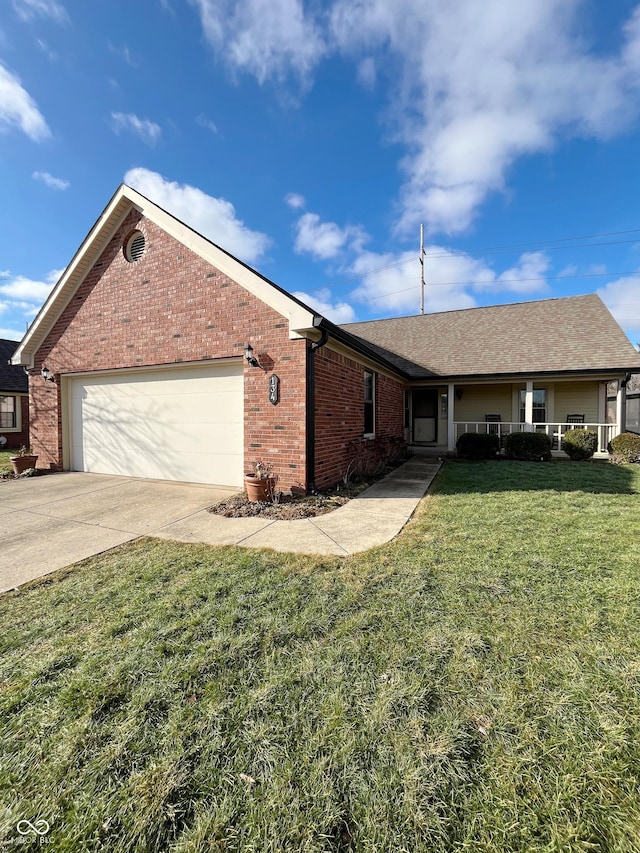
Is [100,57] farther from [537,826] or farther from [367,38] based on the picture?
[537,826]

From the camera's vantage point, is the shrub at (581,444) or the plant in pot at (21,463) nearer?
the plant in pot at (21,463)

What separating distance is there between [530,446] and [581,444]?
144 cm

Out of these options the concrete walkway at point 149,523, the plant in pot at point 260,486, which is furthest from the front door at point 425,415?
the plant in pot at point 260,486

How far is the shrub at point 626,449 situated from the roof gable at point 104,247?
10.2 meters

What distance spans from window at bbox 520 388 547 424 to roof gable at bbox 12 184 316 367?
35.1 ft

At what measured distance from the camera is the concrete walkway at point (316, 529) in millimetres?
4161

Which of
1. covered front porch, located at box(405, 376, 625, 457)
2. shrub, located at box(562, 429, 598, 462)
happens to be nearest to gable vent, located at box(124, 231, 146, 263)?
covered front porch, located at box(405, 376, 625, 457)

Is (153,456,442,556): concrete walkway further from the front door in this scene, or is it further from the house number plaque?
the front door

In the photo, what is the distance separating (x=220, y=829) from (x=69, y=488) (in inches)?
305

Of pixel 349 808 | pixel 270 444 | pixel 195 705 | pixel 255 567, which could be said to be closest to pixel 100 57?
pixel 270 444

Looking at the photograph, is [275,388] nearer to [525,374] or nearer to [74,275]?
[74,275]

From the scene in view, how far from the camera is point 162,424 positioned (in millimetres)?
7914

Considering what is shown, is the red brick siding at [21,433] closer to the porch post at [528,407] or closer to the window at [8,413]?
the window at [8,413]

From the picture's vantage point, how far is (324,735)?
5.51ft
